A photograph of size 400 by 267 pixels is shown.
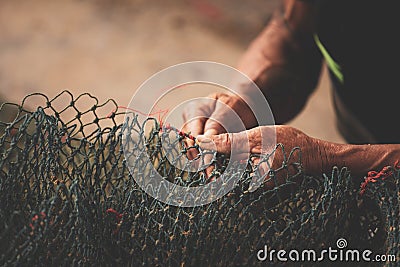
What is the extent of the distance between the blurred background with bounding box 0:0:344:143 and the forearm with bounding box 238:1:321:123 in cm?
95

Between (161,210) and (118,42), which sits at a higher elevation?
(118,42)

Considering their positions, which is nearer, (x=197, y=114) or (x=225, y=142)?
(x=225, y=142)

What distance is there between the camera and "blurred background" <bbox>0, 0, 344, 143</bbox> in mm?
2205

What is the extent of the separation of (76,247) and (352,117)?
0.77 meters

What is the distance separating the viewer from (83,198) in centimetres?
71

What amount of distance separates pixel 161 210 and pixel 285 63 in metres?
0.61

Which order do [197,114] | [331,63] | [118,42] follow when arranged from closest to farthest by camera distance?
[197,114] < [331,63] < [118,42]

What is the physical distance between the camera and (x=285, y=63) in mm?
1240

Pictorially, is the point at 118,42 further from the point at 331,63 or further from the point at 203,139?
the point at 203,139

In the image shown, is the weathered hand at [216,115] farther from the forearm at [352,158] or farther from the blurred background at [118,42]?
the blurred background at [118,42]

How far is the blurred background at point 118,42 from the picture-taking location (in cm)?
221

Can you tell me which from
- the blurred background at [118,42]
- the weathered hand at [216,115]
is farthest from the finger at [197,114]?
the blurred background at [118,42]

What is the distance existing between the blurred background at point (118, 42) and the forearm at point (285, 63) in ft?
3.11

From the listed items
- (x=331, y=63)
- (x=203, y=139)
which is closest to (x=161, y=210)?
(x=203, y=139)
